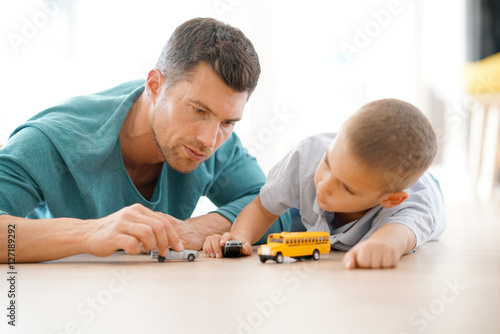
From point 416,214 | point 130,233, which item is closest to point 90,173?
point 130,233

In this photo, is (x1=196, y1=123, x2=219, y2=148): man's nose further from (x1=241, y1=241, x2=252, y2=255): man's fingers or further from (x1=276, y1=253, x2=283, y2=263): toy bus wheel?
(x1=276, y1=253, x2=283, y2=263): toy bus wheel

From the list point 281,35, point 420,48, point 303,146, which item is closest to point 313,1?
point 281,35

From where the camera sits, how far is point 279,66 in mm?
4023

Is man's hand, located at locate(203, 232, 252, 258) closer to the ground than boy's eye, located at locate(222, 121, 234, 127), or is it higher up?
closer to the ground

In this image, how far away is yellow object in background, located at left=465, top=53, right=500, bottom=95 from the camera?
14.0ft

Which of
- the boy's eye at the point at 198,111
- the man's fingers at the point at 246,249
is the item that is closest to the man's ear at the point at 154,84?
the boy's eye at the point at 198,111

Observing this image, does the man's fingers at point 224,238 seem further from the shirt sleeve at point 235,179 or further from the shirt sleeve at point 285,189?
the shirt sleeve at point 235,179

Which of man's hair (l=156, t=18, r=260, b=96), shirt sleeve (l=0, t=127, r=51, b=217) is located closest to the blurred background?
man's hair (l=156, t=18, r=260, b=96)

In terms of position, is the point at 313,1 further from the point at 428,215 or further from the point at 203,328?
the point at 203,328

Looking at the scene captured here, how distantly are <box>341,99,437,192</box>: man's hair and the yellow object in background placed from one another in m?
3.42

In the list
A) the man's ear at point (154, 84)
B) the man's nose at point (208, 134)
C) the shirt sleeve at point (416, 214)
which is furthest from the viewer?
the man's ear at point (154, 84)

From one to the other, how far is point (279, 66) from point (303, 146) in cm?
252

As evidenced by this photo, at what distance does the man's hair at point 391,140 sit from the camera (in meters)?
1.19

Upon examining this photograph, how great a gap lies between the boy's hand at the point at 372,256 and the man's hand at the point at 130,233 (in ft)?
1.32
